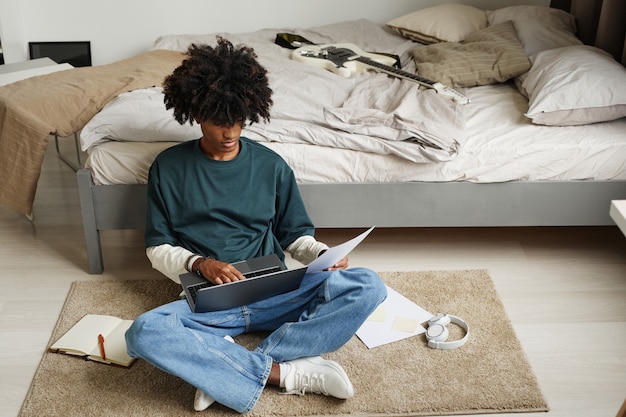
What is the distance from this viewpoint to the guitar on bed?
8.66 ft

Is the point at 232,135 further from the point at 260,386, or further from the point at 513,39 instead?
the point at 513,39

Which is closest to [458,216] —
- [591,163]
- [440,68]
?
[591,163]

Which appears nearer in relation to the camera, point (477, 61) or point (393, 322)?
→ point (393, 322)

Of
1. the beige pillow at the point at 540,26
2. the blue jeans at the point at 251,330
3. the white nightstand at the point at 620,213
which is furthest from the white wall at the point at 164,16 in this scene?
the white nightstand at the point at 620,213

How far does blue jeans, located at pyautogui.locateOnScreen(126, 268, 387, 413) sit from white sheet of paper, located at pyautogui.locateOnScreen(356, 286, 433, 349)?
0.19 meters

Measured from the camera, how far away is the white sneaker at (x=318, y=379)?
1763 millimetres

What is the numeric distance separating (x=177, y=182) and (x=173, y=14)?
6.33 feet

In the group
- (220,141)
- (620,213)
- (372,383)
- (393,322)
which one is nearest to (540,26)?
(393,322)

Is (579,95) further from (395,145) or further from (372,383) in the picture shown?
(372,383)

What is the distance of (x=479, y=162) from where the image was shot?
2.24 m

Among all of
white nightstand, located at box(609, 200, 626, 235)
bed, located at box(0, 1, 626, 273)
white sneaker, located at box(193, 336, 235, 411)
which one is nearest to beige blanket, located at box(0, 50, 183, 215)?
bed, located at box(0, 1, 626, 273)

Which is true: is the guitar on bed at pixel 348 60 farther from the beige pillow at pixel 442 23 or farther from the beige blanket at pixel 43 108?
the beige blanket at pixel 43 108

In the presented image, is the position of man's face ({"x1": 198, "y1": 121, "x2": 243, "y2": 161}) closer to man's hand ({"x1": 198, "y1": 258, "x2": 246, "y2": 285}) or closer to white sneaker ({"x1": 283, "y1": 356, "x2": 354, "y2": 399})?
man's hand ({"x1": 198, "y1": 258, "x2": 246, "y2": 285})

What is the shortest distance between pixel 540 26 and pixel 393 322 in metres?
1.54
